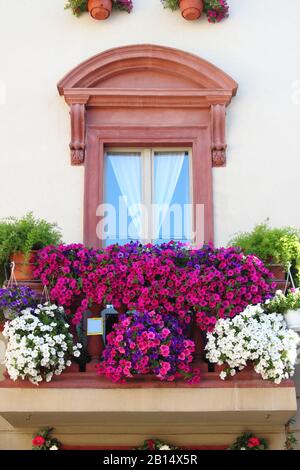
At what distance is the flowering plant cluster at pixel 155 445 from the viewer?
8.36 metres

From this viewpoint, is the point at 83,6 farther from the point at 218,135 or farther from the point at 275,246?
the point at 275,246

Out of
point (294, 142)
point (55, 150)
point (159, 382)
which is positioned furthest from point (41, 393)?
point (294, 142)

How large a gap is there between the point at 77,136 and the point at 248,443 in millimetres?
3814

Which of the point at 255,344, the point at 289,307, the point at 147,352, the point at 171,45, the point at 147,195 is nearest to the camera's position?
the point at 147,352

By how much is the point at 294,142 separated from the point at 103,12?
2.73 m

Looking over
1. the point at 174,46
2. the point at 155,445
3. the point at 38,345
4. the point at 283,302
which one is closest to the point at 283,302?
the point at 283,302

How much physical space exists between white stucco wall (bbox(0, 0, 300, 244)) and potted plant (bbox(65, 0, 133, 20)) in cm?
10

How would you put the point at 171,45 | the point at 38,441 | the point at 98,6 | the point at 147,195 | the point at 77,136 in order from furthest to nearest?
the point at 171,45
the point at 98,6
the point at 147,195
the point at 77,136
the point at 38,441

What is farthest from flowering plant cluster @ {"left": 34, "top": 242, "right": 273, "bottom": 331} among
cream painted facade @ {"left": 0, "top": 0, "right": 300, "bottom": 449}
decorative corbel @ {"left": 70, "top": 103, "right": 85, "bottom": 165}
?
decorative corbel @ {"left": 70, "top": 103, "right": 85, "bottom": 165}

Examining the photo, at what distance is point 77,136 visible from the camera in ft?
31.4

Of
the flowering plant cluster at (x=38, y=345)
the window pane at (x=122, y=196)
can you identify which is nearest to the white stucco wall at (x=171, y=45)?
the window pane at (x=122, y=196)

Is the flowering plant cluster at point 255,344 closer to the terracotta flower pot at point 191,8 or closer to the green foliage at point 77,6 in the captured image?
the terracotta flower pot at point 191,8

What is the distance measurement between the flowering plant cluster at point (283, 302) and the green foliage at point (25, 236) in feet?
7.32

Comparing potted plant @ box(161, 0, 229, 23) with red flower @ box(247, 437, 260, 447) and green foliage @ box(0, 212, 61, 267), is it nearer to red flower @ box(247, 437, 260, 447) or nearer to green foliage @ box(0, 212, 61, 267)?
green foliage @ box(0, 212, 61, 267)
